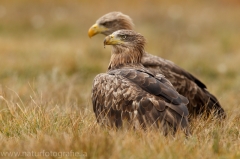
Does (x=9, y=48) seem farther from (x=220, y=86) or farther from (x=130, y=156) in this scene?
(x=130, y=156)

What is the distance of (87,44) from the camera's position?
14000 millimetres

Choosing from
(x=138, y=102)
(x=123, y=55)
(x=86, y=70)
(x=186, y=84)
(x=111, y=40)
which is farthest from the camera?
(x=86, y=70)

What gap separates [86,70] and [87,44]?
9.35 ft

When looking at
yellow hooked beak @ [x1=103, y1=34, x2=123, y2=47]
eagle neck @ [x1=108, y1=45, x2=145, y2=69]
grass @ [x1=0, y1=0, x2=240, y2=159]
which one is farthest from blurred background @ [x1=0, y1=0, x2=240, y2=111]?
yellow hooked beak @ [x1=103, y1=34, x2=123, y2=47]

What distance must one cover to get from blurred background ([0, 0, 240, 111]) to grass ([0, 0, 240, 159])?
3 centimetres

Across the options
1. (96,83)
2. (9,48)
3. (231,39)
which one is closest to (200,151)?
(96,83)

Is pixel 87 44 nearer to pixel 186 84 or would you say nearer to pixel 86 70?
pixel 86 70

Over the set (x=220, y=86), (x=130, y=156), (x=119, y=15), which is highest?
(x=119, y=15)

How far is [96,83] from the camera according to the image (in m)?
6.00

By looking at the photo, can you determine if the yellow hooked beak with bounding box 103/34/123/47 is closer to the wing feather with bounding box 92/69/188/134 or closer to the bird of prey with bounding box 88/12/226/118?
the bird of prey with bounding box 88/12/226/118

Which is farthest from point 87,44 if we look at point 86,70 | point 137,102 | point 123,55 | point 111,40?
point 137,102

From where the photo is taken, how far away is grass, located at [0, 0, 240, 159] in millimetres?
4496

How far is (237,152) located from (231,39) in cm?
1099

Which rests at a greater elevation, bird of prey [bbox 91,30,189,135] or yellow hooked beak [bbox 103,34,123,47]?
yellow hooked beak [bbox 103,34,123,47]
